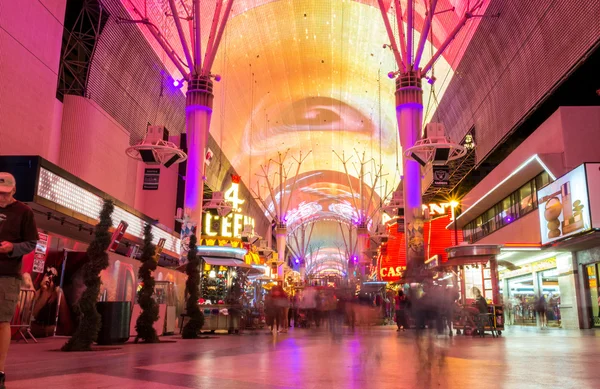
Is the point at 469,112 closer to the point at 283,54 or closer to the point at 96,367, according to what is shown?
the point at 283,54

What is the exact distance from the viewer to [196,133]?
74.9 feet

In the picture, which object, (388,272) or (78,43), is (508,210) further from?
(78,43)

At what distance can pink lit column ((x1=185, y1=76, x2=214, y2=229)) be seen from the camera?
22.6 meters

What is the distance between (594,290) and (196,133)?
688 inches

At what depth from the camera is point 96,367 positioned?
6.33 m

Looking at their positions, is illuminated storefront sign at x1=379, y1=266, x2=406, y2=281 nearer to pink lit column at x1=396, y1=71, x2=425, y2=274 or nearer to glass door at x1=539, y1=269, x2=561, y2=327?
glass door at x1=539, y1=269, x2=561, y2=327

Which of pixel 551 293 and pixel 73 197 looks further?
pixel 551 293

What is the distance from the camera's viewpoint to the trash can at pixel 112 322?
10750 millimetres

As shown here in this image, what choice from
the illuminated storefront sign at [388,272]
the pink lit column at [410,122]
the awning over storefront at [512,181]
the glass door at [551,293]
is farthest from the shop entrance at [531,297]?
the illuminated storefront sign at [388,272]

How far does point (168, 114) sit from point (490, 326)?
61.3 ft

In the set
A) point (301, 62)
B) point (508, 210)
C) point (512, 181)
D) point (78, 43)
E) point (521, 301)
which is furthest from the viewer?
point (301, 62)

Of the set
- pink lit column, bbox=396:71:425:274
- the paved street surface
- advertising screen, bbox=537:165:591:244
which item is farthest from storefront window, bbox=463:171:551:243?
the paved street surface

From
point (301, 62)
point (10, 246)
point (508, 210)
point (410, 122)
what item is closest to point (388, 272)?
point (508, 210)

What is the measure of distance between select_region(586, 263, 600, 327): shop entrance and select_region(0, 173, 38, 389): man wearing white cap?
2042 centimetres
